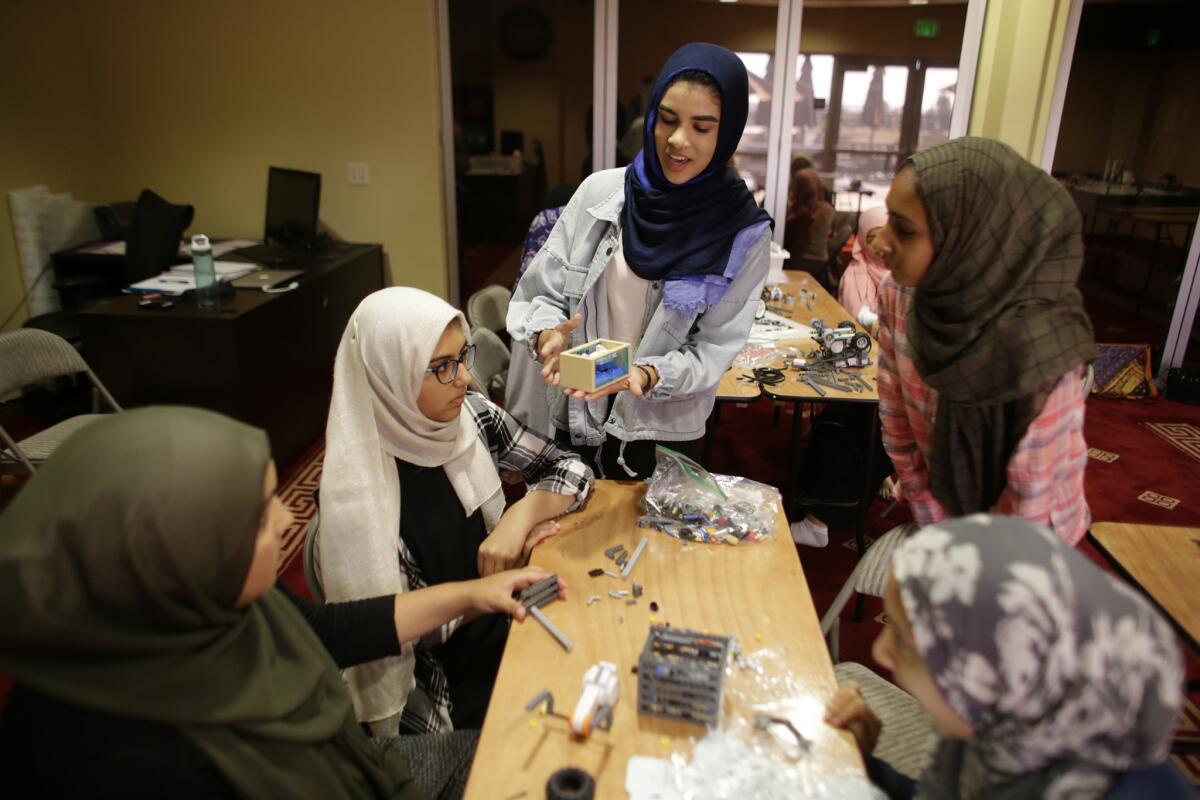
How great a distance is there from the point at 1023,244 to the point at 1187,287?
15.0 feet

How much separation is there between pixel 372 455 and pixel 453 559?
0.30m

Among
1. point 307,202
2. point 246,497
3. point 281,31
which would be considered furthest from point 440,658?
point 281,31

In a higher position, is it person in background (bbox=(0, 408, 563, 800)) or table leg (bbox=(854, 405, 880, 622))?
person in background (bbox=(0, 408, 563, 800))

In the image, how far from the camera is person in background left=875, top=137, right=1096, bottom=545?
1282 millimetres

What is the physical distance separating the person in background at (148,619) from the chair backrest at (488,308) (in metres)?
2.08

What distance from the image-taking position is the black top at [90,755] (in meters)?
0.85

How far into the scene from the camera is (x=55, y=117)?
4391 mm

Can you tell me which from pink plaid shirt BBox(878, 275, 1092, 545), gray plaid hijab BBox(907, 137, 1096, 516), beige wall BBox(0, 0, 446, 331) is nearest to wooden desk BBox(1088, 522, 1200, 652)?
pink plaid shirt BBox(878, 275, 1092, 545)

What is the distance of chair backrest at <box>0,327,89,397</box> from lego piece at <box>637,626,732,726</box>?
8.49 ft

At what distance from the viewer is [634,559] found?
153 cm

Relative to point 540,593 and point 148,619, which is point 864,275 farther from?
point 148,619

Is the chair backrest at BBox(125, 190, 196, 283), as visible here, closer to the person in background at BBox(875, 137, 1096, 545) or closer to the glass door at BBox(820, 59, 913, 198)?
the person in background at BBox(875, 137, 1096, 545)

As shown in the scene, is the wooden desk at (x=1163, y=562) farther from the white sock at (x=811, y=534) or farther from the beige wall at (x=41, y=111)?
the beige wall at (x=41, y=111)

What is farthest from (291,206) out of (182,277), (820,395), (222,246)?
(820,395)
